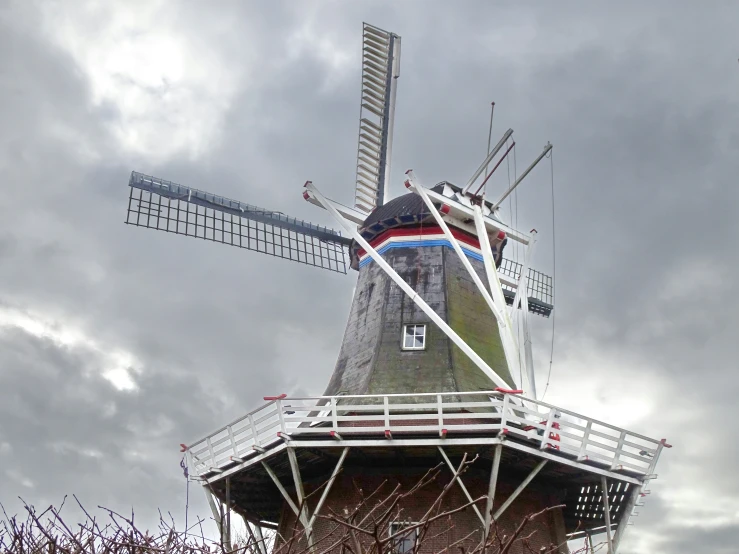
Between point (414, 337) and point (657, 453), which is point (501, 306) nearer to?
point (414, 337)

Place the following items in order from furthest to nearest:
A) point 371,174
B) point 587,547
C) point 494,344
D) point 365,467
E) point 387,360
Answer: point 371,174 < point 494,344 < point 387,360 < point 365,467 < point 587,547

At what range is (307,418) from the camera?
13000 millimetres

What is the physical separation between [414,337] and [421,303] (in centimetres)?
83

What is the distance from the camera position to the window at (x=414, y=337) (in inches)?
599

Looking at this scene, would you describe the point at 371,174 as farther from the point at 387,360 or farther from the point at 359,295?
the point at 387,360

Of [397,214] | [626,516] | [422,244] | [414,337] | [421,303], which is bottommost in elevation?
[626,516]

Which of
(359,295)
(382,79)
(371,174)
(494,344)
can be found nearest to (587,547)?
(494,344)

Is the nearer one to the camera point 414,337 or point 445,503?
point 445,503

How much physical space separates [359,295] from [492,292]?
3.23m

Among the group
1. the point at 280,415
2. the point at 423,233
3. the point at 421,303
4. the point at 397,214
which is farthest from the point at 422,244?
the point at 280,415

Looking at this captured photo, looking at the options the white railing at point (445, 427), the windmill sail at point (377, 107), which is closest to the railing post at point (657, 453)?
the white railing at point (445, 427)

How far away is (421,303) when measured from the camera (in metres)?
14.9

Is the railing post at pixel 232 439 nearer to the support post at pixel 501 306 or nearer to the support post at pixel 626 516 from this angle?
the support post at pixel 501 306

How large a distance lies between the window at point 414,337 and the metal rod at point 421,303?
1.45 ft
